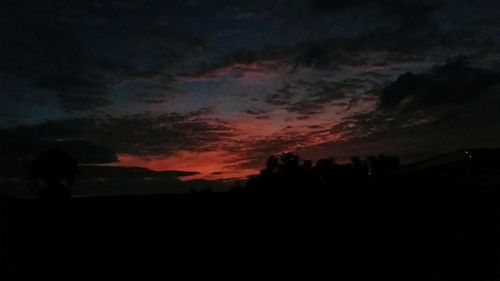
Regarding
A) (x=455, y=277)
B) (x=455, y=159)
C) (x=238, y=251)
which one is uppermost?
(x=455, y=159)

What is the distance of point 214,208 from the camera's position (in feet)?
24.3

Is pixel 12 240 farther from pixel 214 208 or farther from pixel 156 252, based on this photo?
pixel 214 208

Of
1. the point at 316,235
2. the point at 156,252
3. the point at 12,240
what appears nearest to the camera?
the point at 12,240

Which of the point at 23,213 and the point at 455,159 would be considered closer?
the point at 23,213

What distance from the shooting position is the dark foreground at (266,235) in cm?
676

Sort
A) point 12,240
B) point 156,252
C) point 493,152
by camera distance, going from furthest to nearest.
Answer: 1. point 493,152
2. point 156,252
3. point 12,240

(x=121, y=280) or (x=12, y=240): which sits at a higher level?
(x=12, y=240)

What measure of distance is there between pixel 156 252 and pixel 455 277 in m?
4.39

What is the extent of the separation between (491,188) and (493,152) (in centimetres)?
57

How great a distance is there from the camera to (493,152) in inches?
332

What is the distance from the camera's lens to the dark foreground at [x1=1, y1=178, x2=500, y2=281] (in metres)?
6.76

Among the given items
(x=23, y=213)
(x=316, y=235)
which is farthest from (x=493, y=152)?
(x=23, y=213)

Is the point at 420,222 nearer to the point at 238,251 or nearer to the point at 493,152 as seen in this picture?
the point at 493,152

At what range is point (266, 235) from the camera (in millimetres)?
7441
